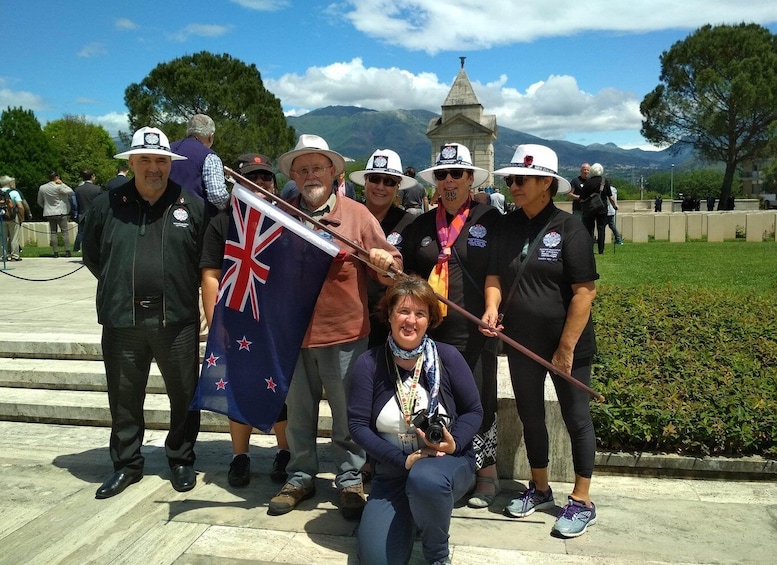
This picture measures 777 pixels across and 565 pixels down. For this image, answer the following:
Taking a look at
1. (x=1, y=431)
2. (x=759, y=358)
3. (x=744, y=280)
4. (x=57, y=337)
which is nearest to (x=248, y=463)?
(x=1, y=431)

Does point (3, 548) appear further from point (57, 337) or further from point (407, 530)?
point (57, 337)

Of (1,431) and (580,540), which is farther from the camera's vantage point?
(1,431)

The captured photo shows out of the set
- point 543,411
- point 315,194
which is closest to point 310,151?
point 315,194

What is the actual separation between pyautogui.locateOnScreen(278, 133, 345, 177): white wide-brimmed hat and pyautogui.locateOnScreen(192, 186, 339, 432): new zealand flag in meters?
0.36

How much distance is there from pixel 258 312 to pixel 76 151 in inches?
2549

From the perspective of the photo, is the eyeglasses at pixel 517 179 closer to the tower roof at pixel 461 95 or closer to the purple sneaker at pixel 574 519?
the purple sneaker at pixel 574 519

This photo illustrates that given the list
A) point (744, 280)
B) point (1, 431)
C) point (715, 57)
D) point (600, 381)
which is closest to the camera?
point (600, 381)

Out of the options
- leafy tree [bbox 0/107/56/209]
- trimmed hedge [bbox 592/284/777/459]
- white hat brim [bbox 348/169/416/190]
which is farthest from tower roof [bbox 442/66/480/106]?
white hat brim [bbox 348/169/416/190]

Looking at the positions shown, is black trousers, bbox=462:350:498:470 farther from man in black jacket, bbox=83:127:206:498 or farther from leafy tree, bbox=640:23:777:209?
leafy tree, bbox=640:23:777:209

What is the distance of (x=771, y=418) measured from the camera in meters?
4.66

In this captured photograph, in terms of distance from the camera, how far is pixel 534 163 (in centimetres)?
394

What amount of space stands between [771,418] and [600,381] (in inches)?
46.2

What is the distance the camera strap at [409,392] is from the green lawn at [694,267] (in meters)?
6.82

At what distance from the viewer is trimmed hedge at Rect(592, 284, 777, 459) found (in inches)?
184
